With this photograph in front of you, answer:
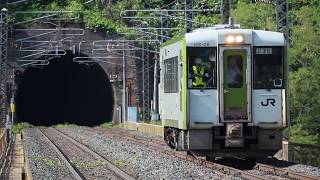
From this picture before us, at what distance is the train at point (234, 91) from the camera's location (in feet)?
68.4

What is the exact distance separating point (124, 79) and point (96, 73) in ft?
27.7

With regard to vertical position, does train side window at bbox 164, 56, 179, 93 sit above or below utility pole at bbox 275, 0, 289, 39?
below

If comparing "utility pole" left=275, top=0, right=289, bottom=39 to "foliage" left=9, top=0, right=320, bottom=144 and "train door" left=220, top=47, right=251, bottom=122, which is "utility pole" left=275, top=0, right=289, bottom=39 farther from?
"foliage" left=9, top=0, right=320, bottom=144

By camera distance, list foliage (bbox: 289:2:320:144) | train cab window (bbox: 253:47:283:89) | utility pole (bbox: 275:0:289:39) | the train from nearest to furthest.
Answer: the train < train cab window (bbox: 253:47:283:89) < utility pole (bbox: 275:0:289:39) < foliage (bbox: 289:2:320:144)

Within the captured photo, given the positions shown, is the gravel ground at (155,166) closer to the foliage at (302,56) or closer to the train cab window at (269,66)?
the train cab window at (269,66)

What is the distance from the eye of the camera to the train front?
20859 mm

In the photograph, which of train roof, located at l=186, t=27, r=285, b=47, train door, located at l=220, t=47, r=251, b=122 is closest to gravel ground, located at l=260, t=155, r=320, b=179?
train door, located at l=220, t=47, r=251, b=122

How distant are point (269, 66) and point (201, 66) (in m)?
1.77

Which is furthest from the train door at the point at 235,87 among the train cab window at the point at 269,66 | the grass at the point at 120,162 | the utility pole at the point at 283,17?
the utility pole at the point at 283,17

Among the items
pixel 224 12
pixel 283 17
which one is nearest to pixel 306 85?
pixel 224 12

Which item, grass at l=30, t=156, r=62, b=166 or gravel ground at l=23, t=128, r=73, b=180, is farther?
grass at l=30, t=156, r=62, b=166

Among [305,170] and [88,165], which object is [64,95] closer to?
[88,165]

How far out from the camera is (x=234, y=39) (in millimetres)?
20938

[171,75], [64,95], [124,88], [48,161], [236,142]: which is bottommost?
[48,161]
